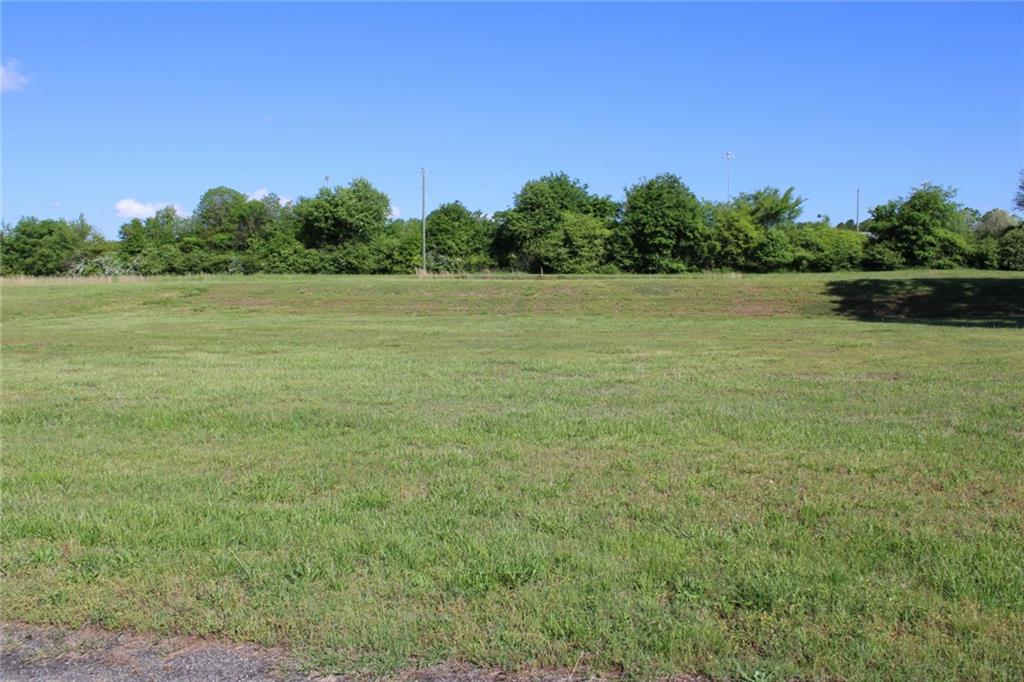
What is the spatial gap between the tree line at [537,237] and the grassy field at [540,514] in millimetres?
51976

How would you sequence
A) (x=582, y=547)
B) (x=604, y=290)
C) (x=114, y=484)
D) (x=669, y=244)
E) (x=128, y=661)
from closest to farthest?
(x=128, y=661)
(x=582, y=547)
(x=114, y=484)
(x=604, y=290)
(x=669, y=244)

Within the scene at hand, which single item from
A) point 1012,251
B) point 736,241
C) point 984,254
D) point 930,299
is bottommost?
point 930,299

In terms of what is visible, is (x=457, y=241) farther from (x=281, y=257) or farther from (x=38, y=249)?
(x=38, y=249)

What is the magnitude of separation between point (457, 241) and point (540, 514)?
231ft

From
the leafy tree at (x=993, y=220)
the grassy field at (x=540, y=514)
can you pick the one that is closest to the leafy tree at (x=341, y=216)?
the leafy tree at (x=993, y=220)

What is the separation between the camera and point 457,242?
245 feet

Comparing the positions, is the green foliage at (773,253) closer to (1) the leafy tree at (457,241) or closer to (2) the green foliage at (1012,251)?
(2) the green foliage at (1012,251)

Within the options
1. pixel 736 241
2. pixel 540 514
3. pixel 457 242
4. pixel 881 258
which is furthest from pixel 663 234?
pixel 540 514

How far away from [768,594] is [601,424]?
430cm

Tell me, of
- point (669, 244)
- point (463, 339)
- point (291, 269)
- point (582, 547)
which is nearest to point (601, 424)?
point (582, 547)

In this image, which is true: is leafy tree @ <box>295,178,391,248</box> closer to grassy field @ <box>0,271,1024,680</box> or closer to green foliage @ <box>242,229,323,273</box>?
green foliage @ <box>242,229,323,273</box>

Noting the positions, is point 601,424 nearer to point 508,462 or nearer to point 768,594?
point 508,462

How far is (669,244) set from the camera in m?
65.9

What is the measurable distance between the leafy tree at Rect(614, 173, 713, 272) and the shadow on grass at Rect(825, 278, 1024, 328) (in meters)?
27.6
